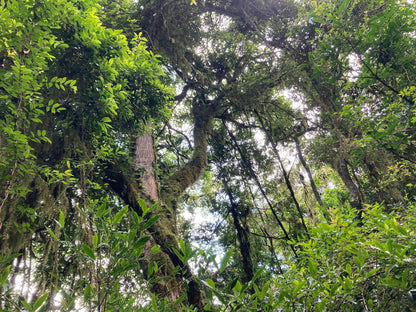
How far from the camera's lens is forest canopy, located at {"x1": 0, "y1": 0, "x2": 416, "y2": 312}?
1.03 m

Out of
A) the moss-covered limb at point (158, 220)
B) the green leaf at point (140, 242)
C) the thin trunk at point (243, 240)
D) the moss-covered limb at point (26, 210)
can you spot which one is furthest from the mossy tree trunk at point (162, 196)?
the green leaf at point (140, 242)

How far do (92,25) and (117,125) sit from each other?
140cm

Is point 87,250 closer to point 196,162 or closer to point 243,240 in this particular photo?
point 196,162

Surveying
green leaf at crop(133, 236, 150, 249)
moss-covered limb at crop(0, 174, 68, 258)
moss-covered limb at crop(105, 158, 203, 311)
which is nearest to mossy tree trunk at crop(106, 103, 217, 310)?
moss-covered limb at crop(105, 158, 203, 311)

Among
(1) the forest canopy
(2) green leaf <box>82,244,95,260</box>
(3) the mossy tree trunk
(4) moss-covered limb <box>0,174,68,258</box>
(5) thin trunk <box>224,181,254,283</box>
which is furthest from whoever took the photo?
(5) thin trunk <box>224,181,254,283</box>

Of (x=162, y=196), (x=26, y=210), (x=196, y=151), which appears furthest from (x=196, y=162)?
(x=26, y=210)

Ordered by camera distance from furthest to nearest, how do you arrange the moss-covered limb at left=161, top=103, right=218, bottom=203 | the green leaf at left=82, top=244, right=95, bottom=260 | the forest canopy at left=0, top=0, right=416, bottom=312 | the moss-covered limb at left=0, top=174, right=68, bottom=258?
the moss-covered limb at left=161, top=103, right=218, bottom=203 < the moss-covered limb at left=0, top=174, right=68, bottom=258 < the forest canopy at left=0, top=0, right=416, bottom=312 < the green leaf at left=82, top=244, right=95, bottom=260

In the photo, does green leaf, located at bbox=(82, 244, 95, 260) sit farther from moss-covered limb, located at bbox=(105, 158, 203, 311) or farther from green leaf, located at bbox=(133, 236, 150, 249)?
moss-covered limb, located at bbox=(105, 158, 203, 311)

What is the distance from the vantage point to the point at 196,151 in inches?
198

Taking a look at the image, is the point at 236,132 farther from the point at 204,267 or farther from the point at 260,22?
the point at 204,267

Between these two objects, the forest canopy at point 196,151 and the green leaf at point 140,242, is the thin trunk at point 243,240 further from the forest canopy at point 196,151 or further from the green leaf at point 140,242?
the green leaf at point 140,242

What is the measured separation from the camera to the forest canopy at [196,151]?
1.03 m

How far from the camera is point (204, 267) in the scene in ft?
3.26

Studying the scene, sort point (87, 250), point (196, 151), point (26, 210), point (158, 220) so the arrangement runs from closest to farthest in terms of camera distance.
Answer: point (87, 250) < point (26, 210) < point (158, 220) < point (196, 151)
